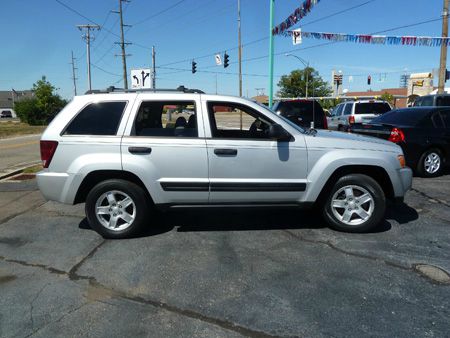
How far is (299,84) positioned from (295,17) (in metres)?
71.4

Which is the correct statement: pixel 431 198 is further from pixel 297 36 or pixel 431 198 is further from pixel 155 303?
pixel 297 36

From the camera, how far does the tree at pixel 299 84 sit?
276 feet

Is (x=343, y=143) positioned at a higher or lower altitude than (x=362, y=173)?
higher

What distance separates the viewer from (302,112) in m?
11.4

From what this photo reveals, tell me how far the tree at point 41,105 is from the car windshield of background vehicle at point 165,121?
1583 inches

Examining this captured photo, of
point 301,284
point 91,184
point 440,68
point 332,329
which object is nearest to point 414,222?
point 301,284

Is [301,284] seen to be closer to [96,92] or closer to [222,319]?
[222,319]

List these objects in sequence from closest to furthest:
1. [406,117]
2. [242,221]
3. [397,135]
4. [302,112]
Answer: [242,221]
[397,135]
[406,117]
[302,112]

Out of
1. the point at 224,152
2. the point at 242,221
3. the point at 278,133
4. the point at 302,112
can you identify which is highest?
the point at 302,112

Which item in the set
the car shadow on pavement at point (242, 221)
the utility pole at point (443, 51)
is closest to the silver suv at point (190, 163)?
the car shadow on pavement at point (242, 221)

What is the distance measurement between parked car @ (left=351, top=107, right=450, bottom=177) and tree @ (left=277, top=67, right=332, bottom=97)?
7707 cm

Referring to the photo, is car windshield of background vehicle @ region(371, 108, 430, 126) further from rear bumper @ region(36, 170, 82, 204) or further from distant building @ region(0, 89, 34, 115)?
distant building @ region(0, 89, 34, 115)

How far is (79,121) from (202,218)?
216cm

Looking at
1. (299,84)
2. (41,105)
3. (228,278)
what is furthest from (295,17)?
(299,84)
